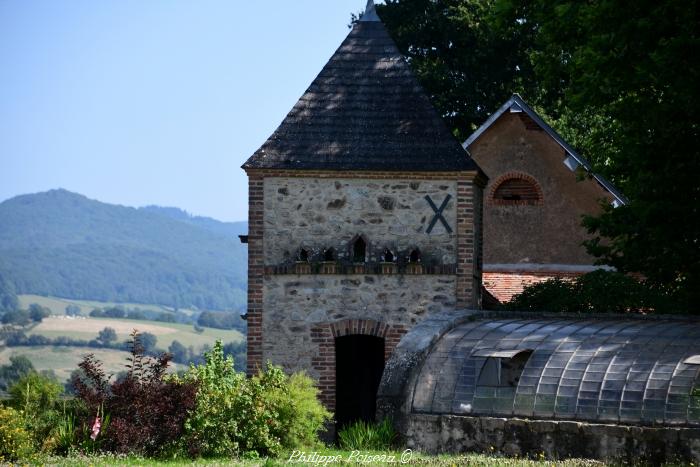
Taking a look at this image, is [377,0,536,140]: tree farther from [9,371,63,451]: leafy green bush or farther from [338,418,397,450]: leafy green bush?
[338,418,397,450]: leafy green bush

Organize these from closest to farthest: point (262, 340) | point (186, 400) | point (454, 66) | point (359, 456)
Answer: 1. point (359, 456)
2. point (186, 400)
3. point (262, 340)
4. point (454, 66)

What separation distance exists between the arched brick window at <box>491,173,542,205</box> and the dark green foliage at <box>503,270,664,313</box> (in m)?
7.56

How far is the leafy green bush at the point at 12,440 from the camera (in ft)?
59.2

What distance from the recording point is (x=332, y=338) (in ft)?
80.4

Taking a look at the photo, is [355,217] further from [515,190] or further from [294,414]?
[515,190]

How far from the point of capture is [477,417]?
19656 mm

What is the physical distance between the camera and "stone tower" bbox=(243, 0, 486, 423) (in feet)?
80.4

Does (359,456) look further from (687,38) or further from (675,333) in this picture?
(687,38)

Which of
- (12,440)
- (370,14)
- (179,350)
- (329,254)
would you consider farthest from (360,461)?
(179,350)

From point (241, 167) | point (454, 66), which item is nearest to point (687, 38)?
point (241, 167)

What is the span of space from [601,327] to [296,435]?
537 cm

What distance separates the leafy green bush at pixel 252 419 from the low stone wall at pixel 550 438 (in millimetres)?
1627

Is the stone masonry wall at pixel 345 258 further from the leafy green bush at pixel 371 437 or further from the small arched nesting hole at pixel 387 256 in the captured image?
the leafy green bush at pixel 371 437

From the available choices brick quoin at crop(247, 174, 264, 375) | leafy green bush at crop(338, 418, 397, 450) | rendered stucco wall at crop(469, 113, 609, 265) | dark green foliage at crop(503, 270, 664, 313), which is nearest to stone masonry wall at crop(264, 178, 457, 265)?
brick quoin at crop(247, 174, 264, 375)
